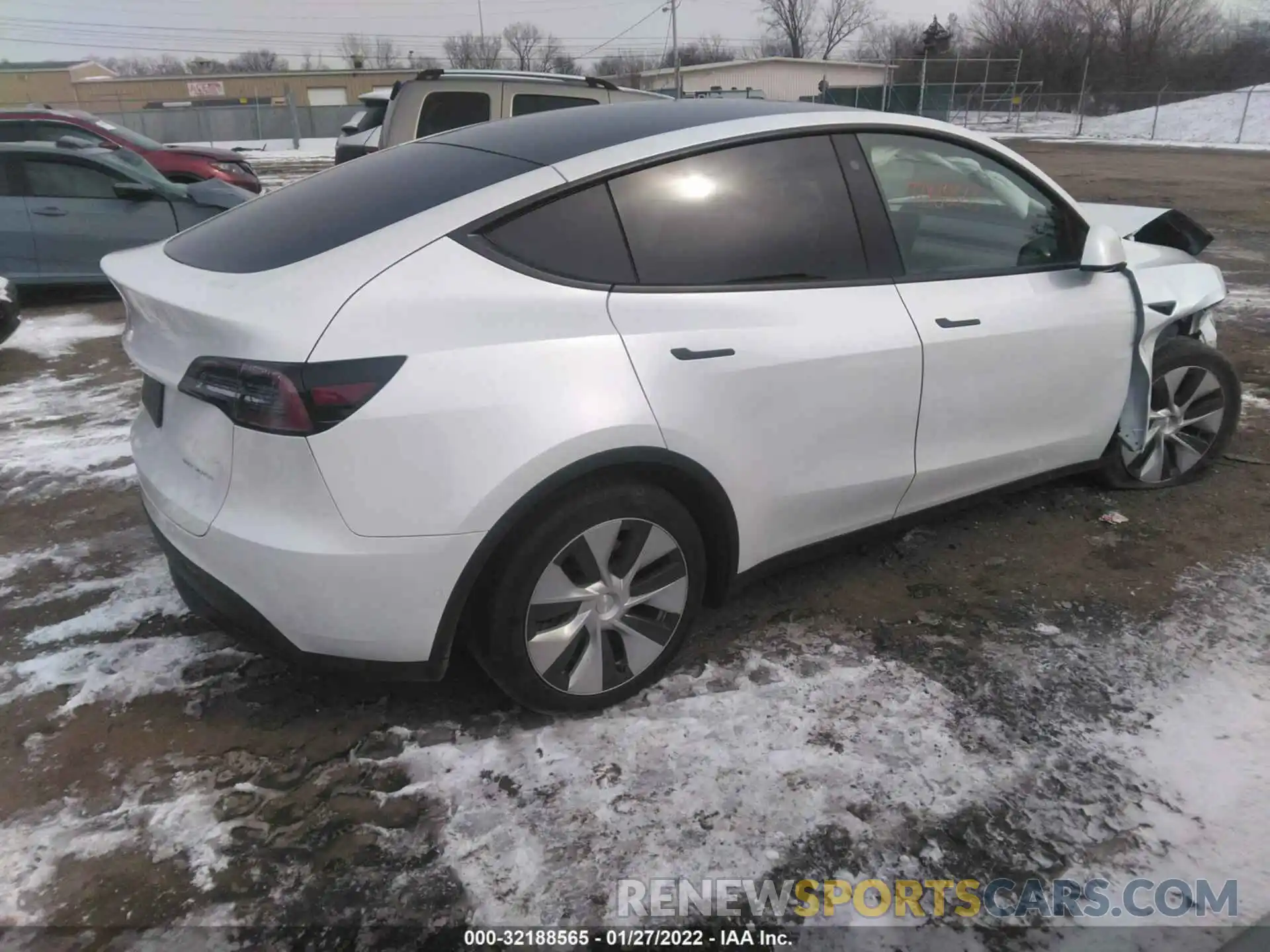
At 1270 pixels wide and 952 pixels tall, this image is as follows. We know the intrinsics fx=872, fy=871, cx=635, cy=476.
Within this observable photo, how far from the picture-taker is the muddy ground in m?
2.09

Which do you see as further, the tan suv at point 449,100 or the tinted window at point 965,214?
the tan suv at point 449,100

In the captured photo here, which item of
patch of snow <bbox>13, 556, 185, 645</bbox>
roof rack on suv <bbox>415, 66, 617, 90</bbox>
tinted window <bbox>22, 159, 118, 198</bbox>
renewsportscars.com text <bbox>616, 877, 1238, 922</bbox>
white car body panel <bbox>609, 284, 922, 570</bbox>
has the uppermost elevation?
roof rack on suv <bbox>415, 66, 617, 90</bbox>

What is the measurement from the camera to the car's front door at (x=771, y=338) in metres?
2.45

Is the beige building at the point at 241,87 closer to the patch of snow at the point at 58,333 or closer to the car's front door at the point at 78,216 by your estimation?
the car's front door at the point at 78,216

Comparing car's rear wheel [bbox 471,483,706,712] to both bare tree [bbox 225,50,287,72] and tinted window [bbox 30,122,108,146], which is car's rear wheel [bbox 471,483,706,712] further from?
bare tree [bbox 225,50,287,72]

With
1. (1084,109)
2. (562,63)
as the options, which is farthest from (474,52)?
(1084,109)

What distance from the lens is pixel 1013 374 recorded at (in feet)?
10.4

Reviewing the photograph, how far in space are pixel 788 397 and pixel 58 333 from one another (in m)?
7.31

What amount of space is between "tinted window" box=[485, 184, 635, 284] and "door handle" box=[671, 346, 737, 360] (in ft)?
0.78

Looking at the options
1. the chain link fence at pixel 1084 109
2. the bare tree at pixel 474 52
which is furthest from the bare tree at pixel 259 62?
the chain link fence at pixel 1084 109

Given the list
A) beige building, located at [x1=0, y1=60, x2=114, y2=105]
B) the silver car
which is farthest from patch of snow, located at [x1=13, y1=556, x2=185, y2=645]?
beige building, located at [x1=0, y1=60, x2=114, y2=105]

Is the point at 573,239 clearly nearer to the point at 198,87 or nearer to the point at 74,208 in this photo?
the point at 74,208

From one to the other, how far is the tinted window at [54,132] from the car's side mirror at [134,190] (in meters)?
3.19

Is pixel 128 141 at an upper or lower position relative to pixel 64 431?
upper
